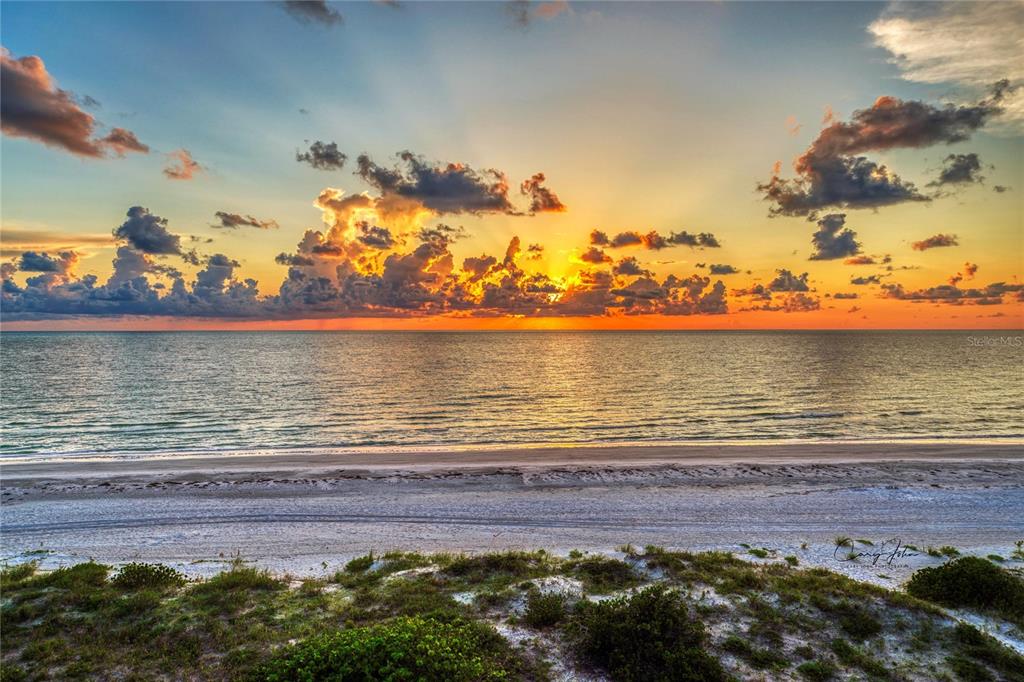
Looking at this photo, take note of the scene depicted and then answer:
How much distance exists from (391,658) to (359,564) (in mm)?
7124

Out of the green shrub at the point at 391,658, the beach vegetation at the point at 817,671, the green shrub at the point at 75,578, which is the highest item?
the green shrub at the point at 391,658

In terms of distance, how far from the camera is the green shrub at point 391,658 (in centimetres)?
863

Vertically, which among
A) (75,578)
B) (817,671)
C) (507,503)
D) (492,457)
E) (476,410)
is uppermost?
(817,671)

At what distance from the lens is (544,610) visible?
460 inches

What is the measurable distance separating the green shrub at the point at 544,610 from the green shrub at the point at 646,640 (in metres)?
0.47

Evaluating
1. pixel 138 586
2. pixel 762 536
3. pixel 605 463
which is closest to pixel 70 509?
pixel 138 586

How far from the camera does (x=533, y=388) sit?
75.7 metres

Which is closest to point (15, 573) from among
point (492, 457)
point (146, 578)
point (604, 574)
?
point (146, 578)

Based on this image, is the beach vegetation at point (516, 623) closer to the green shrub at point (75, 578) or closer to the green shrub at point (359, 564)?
the green shrub at point (75, 578)

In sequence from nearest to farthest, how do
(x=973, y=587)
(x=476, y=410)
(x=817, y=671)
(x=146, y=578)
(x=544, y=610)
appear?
(x=817, y=671), (x=544, y=610), (x=973, y=587), (x=146, y=578), (x=476, y=410)

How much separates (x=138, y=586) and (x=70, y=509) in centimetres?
1404

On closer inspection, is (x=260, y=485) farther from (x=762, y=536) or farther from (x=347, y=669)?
(x=762, y=536)

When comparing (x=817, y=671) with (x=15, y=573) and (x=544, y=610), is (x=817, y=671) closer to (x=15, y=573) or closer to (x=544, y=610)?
(x=544, y=610)

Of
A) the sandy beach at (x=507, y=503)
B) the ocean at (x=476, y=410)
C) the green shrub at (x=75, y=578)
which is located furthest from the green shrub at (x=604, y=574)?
the ocean at (x=476, y=410)
